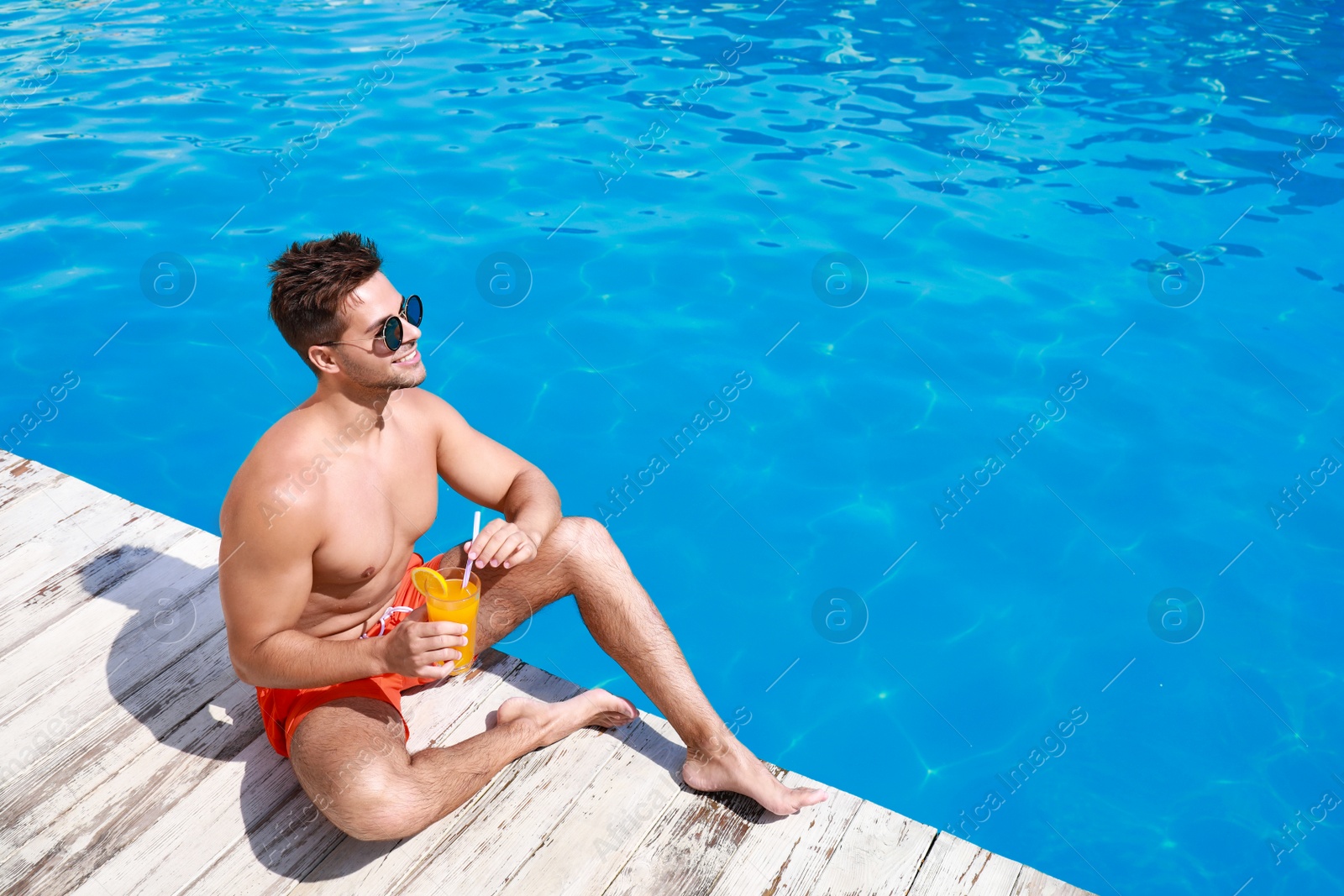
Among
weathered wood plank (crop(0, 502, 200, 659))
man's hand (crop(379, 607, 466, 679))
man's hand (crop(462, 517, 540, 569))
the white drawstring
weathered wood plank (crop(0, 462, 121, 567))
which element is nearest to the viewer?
man's hand (crop(379, 607, 466, 679))

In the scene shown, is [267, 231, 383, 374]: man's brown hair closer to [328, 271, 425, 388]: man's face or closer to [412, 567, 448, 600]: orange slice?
[328, 271, 425, 388]: man's face

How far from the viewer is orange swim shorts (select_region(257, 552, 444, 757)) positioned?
2.63 meters

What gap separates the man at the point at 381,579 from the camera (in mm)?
2428

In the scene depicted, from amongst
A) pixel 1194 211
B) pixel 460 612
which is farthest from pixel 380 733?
pixel 1194 211

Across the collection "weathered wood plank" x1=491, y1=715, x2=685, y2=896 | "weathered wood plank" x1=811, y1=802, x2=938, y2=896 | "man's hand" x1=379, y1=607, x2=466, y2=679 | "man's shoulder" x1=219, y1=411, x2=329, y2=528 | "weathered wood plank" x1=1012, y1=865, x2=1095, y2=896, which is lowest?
"weathered wood plank" x1=1012, y1=865, x2=1095, y2=896

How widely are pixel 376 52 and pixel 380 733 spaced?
7.79m

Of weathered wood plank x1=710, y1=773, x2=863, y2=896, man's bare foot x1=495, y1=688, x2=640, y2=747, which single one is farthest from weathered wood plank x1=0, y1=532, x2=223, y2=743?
weathered wood plank x1=710, y1=773, x2=863, y2=896

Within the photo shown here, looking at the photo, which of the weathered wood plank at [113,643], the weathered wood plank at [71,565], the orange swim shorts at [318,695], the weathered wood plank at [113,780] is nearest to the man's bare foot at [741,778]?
the orange swim shorts at [318,695]

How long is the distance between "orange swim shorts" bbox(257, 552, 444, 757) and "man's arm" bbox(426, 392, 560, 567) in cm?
30

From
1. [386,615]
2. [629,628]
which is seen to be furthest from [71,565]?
[629,628]

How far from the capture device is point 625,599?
9.46 feet

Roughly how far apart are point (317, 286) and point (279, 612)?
0.80 metres

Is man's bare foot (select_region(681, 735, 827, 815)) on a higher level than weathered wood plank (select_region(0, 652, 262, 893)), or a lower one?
lower

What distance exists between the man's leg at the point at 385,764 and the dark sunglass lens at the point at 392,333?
0.93 m
